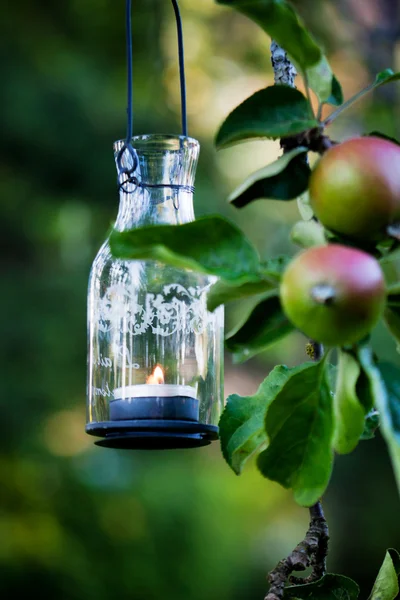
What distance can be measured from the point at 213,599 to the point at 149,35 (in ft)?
8.67

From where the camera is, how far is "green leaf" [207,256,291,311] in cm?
49

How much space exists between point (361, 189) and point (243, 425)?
0.28 m

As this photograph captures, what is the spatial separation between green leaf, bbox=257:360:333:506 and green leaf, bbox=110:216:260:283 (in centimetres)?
8

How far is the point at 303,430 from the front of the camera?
1.76ft

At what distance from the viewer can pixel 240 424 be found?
0.70 m

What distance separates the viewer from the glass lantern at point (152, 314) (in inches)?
40.0

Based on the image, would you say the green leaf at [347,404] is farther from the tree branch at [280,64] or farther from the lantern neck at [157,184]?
the lantern neck at [157,184]

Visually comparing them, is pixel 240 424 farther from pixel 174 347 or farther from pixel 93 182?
pixel 93 182

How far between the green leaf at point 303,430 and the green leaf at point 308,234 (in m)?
0.07

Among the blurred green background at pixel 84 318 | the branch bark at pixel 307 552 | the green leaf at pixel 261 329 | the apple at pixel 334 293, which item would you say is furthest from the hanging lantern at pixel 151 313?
the blurred green background at pixel 84 318

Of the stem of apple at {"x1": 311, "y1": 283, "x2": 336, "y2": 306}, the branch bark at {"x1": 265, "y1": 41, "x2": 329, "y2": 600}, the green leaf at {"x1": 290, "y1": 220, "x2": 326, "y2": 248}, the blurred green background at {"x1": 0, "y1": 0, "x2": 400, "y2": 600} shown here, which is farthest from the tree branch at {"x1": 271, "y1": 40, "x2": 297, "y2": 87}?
the blurred green background at {"x1": 0, "y1": 0, "x2": 400, "y2": 600}

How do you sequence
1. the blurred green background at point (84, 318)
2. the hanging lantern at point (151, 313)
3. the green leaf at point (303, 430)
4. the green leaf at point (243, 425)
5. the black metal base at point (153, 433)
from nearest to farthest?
1. the green leaf at point (303, 430)
2. the green leaf at point (243, 425)
3. the black metal base at point (153, 433)
4. the hanging lantern at point (151, 313)
5. the blurred green background at point (84, 318)

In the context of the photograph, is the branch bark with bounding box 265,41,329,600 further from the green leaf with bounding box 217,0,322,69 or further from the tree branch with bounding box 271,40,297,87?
the green leaf with bounding box 217,0,322,69

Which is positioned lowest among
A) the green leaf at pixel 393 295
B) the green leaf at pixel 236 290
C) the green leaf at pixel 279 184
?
the green leaf at pixel 393 295
